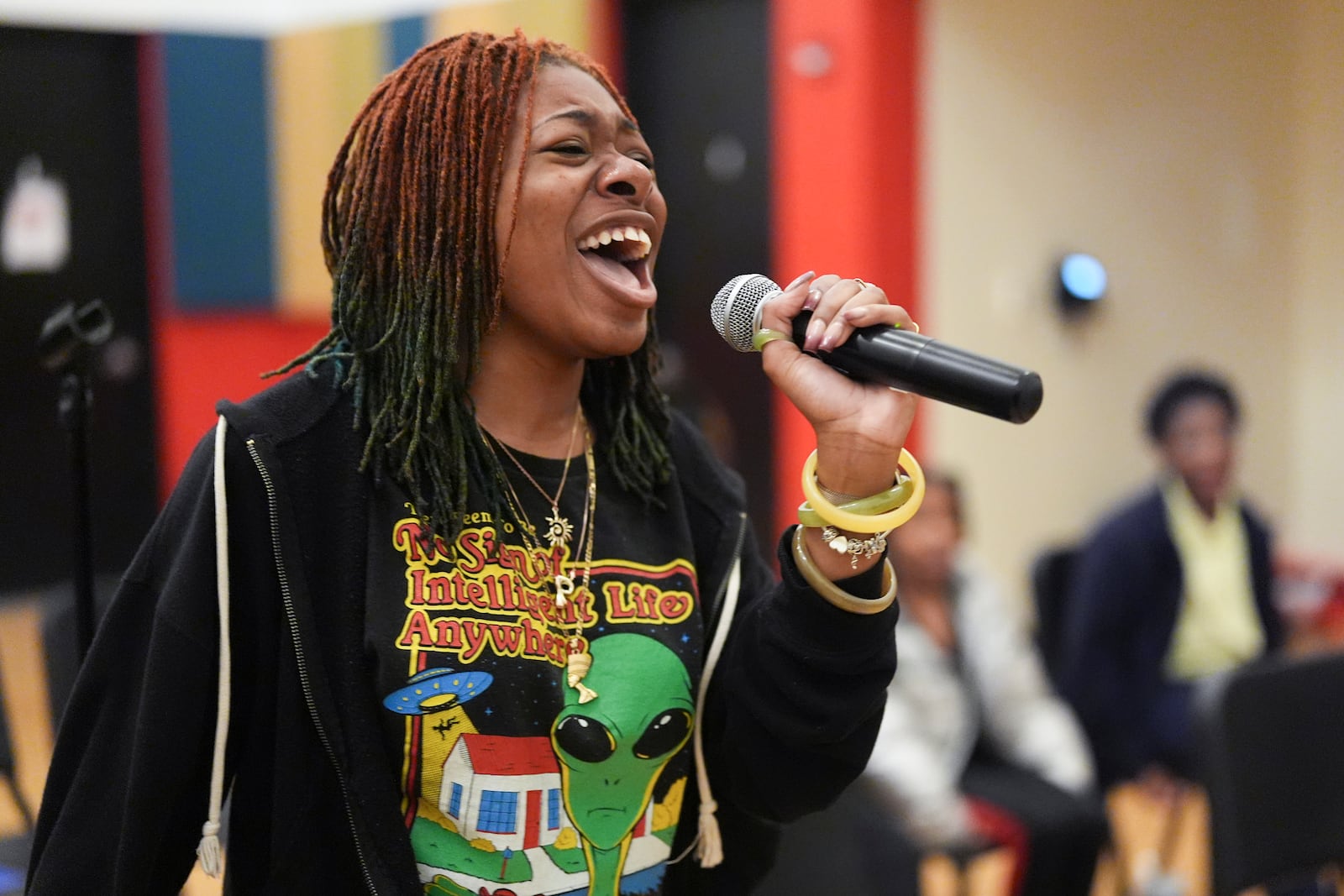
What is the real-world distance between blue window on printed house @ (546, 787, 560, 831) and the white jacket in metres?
1.72

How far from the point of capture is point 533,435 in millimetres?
1229

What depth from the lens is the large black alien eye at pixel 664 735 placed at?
1169mm

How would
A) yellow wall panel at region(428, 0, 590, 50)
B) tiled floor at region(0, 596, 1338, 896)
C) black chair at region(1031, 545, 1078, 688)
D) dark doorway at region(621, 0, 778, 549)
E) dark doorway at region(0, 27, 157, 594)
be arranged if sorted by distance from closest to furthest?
tiled floor at region(0, 596, 1338, 896) < black chair at region(1031, 545, 1078, 688) < dark doorway at region(621, 0, 778, 549) < yellow wall panel at region(428, 0, 590, 50) < dark doorway at region(0, 27, 157, 594)

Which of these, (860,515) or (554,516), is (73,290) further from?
(860,515)

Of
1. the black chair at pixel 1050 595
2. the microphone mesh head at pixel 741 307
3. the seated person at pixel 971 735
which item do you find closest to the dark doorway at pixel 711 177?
the black chair at pixel 1050 595

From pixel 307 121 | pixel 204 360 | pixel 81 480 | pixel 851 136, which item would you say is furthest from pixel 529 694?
pixel 307 121

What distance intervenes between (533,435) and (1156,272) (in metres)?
3.82

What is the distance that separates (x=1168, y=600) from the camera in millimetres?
3465

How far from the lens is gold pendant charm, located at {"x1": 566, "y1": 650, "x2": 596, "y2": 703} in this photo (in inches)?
44.8

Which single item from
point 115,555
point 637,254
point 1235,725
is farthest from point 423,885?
point 115,555

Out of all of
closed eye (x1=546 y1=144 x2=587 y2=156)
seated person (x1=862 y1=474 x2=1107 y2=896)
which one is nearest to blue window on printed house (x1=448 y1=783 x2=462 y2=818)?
closed eye (x1=546 y1=144 x2=587 y2=156)

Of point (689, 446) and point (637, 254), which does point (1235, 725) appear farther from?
point (637, 254)

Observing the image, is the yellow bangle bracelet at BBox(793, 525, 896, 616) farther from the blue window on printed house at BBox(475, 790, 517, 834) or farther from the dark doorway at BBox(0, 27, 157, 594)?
the dark doorway at BBox(0, 27, 157, 594)

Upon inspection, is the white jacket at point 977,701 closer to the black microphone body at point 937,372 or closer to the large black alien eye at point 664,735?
the large black alien eye at point 664,735
